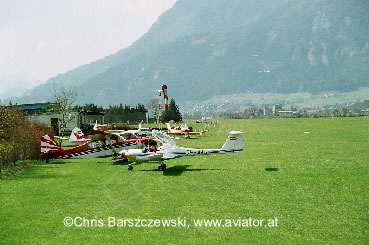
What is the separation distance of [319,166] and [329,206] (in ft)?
26.9

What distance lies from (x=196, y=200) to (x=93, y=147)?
13.2m

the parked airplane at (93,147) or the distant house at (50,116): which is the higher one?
the distant house at (50,116)

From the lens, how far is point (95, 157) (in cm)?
2453

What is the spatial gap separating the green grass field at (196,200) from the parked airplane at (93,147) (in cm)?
231

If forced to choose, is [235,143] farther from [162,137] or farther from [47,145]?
[47,145]

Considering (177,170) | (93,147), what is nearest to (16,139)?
(93,147)

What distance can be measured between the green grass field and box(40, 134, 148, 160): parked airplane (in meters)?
2.31

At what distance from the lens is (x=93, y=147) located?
24453mm

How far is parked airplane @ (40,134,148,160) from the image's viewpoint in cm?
2438

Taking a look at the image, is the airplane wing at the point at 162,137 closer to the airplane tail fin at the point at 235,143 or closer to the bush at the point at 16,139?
the airplane tail fin at the point at 235,143

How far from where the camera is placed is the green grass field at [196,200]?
32.2 ft

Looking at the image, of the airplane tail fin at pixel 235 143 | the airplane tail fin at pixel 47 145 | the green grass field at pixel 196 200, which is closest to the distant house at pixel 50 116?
the airplane tail fin at pixel 47 145

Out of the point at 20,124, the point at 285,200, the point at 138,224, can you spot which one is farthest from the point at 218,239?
the point at 20,124

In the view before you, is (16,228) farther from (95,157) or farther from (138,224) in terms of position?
(95,157)
